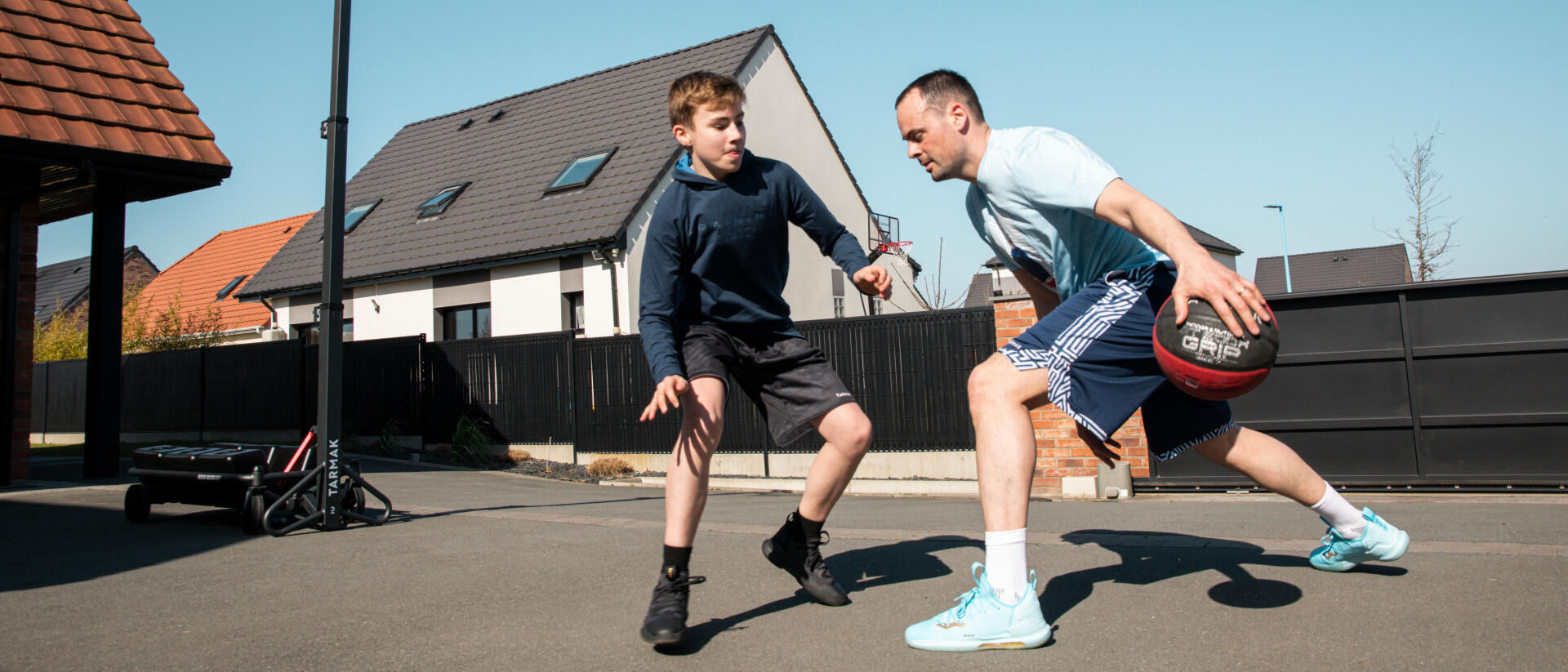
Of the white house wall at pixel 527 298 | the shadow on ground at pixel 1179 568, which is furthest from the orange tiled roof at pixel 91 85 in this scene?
the shadow on ground at pixel 1179 568

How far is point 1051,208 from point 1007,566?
105 cm

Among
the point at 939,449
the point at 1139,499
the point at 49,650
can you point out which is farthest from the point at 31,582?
the point at 939,449

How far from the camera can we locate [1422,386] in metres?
7.45

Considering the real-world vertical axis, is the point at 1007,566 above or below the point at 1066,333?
below

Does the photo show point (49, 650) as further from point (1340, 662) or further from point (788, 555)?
point (1340, 662)

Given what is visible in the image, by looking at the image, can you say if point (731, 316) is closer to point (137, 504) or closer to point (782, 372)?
point (782, 372)

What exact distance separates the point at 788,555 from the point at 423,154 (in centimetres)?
2320

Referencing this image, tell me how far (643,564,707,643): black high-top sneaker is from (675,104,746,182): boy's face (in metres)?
1.33

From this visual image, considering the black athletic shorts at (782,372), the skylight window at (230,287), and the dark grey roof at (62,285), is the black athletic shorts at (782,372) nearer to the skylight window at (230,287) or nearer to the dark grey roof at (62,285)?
the skylight window at (230,287)

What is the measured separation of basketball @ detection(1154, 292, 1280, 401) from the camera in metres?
2.60

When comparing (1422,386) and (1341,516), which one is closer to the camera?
(1341,516)

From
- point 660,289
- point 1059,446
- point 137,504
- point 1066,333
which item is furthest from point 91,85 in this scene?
point 1066,333

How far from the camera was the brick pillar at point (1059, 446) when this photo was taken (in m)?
8.03

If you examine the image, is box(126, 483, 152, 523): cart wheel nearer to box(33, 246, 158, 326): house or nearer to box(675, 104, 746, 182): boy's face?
box(675, 104, 746, 182): boy's face
